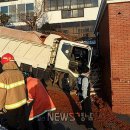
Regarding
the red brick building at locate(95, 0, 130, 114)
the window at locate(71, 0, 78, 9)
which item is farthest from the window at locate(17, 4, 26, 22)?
the red brick building at locate(95, 0, 130, 114)

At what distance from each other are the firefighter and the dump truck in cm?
1138

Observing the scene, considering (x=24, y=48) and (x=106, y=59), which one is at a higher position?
(x=24, y=48)

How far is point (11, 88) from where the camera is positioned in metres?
7.67

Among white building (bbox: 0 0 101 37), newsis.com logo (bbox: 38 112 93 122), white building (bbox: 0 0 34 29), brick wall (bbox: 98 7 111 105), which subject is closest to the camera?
newsis.com logo (bbox: 38 112 93 122)

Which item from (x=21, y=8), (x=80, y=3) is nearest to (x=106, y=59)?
(x=80, y=3)

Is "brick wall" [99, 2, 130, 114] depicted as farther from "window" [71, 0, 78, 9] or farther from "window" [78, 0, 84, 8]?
"window" [71, 0, 78, 9]

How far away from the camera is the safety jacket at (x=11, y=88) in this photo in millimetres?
7553

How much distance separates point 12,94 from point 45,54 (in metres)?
12.4

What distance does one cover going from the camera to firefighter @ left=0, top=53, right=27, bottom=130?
7.61 metres

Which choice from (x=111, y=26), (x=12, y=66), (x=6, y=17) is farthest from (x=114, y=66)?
(x=6, y=17)

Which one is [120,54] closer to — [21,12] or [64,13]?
[64,13]

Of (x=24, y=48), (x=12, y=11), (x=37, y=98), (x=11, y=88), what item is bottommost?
(x=24, y=48)

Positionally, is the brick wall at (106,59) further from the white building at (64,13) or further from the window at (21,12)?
the white building at (64,13)

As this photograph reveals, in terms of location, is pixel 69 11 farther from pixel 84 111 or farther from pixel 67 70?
pixel 84 111
